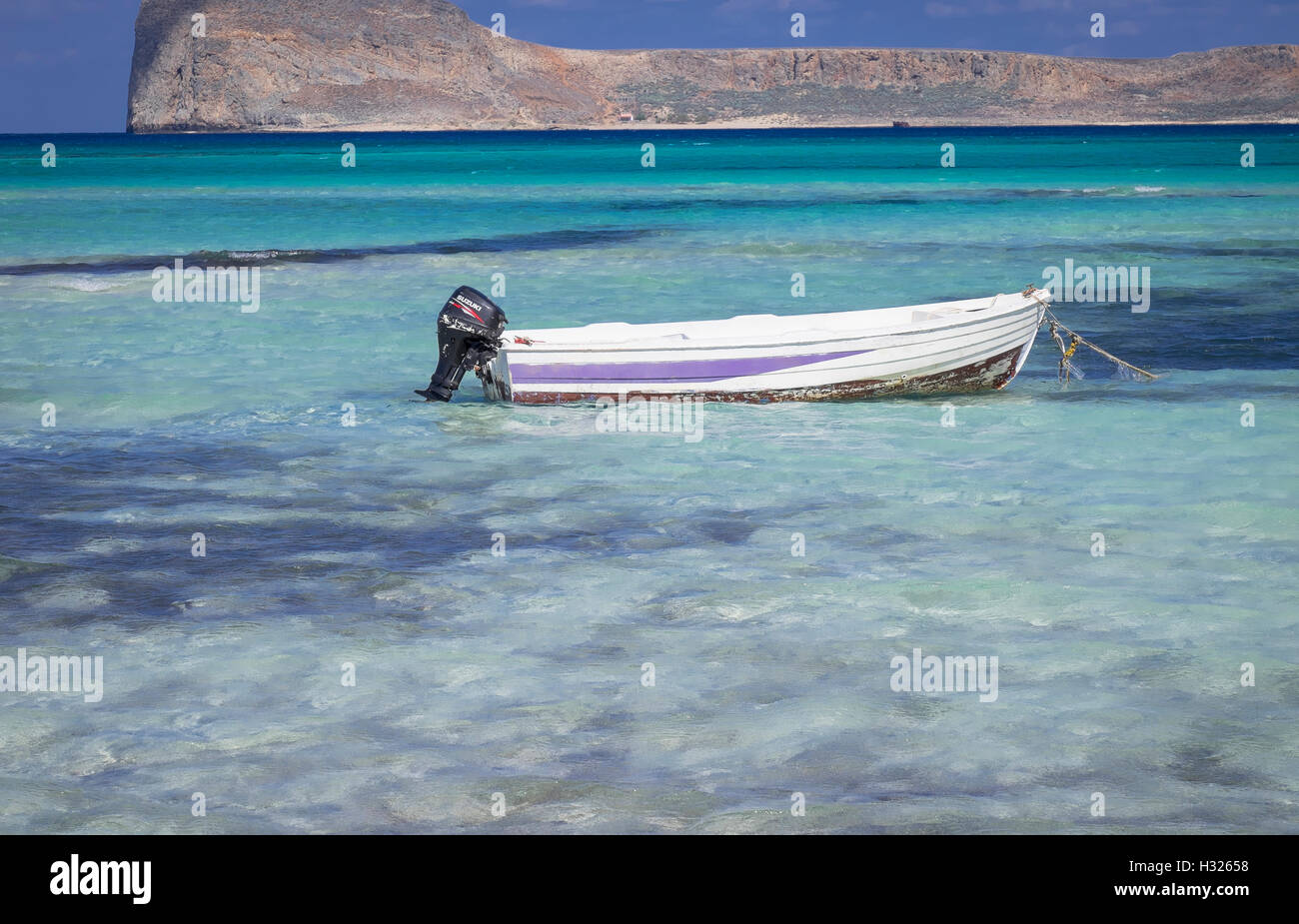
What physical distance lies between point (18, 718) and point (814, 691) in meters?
3.87

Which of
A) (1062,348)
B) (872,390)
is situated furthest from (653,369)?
(1062,348)

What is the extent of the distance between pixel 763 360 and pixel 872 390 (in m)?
1.18

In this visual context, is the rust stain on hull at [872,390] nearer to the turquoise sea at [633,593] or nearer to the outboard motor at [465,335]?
the turquoise sea at [633,593]

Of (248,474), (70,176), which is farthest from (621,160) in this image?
(248,474)

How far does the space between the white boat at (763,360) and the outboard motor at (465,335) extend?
0.05 feet

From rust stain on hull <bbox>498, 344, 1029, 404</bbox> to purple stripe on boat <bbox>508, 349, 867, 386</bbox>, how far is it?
0.51 ft

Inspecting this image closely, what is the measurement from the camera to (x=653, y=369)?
43.6ft

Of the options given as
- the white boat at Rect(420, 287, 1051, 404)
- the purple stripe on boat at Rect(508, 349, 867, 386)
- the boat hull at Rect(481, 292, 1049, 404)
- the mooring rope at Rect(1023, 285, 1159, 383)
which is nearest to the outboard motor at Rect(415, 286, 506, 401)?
the white boat at Rect(420, 287, 1051, 404)

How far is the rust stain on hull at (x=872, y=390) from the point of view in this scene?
44.2ft

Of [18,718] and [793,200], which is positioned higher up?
[793,200]

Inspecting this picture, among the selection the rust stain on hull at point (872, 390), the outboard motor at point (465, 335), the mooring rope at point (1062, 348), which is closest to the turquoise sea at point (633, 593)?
the rust stain on hull at point (872, 390)
